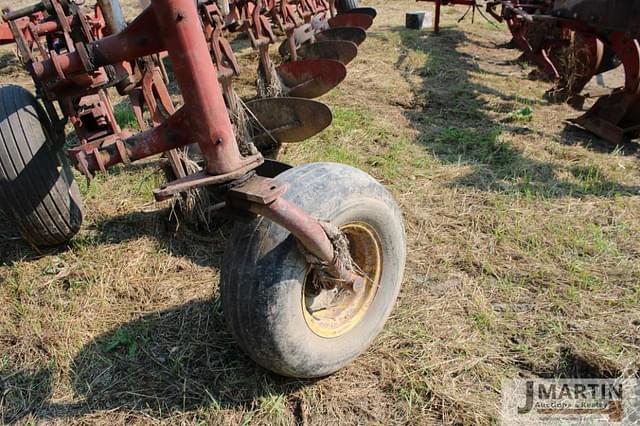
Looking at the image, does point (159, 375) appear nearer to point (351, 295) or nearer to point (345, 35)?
point (351, 295)

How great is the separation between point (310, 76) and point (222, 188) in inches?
128

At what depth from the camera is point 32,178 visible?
2379 mm

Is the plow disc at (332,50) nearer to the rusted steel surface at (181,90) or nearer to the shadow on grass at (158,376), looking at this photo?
the rusted steel surface at (181,90)

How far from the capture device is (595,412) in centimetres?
183

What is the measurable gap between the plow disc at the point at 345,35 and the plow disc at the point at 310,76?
1740 millimetres

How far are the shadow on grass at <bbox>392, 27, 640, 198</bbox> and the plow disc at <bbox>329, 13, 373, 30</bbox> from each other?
28.7 inches

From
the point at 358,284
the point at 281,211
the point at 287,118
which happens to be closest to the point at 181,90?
the point at 281,211

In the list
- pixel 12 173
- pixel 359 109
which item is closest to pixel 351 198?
pixel 12 173

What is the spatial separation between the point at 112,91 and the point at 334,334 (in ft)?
17.0

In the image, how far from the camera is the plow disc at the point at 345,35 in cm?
600

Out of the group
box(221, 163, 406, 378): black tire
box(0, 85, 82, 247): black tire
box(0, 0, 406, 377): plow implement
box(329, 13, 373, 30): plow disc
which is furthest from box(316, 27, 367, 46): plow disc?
box(221, 163, 406, 378): black tire

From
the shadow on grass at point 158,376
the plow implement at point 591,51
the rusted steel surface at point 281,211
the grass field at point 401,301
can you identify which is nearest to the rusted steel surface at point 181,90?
the rusted steel surface at point 281,211

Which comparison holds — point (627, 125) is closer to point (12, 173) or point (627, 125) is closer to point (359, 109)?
point (359, 109)

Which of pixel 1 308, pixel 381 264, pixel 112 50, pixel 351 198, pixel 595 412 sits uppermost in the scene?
pixel 112 50
